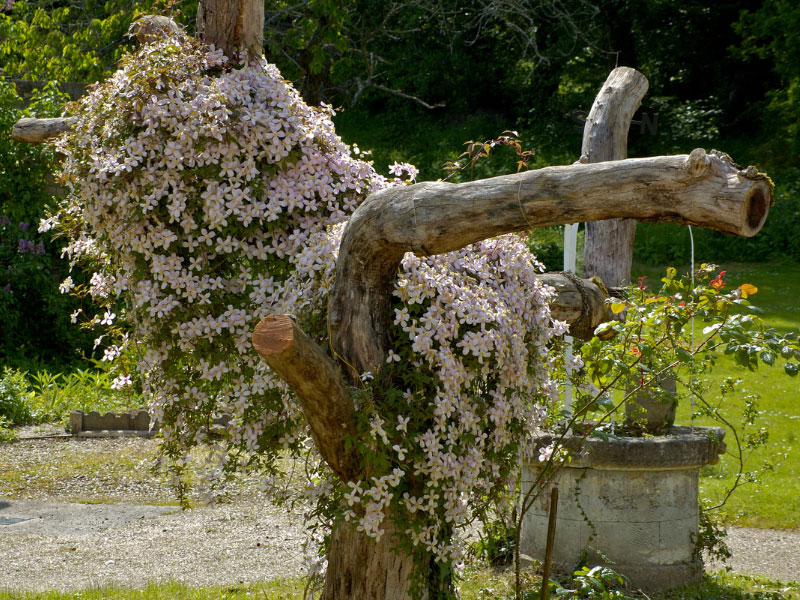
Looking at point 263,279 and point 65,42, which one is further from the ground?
point 65,42

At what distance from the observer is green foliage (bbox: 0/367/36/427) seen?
9289mm

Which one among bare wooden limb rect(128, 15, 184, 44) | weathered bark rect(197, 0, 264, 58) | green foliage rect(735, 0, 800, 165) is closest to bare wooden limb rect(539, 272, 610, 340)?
weathered bark rect(197, 0, 264, 58)

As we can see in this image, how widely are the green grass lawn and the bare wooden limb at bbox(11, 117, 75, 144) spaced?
10.5 ft

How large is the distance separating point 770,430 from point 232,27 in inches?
274

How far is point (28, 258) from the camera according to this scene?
11.1m

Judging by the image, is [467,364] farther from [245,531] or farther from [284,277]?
[245,531]

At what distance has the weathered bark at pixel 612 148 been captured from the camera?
5.77 metres

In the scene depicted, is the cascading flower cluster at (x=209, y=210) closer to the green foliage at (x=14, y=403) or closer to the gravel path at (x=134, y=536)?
the gravel path at (x=134, y=536)

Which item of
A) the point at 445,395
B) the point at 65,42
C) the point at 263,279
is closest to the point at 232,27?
the point at 263,279

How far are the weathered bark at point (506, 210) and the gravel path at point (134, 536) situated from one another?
2.11 meters

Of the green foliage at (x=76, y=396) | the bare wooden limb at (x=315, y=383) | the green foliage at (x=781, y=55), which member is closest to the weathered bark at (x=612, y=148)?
the bare wooden limb at (x=315, y=383)

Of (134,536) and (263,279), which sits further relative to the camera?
(134,536)

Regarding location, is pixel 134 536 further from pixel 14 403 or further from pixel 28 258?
pixel 28 258

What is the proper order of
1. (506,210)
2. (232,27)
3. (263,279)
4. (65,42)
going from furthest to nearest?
1. (65,42)
2. (232,27)
3. (263,279)
4. (506,210)
